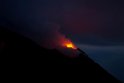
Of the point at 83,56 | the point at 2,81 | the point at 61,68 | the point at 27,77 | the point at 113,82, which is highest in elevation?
the point at 83,56

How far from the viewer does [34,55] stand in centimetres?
Result: 4581

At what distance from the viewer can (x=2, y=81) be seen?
3191 cm

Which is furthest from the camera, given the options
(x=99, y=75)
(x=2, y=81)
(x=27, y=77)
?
(x=99, y=75)

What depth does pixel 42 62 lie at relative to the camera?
44.6 meters

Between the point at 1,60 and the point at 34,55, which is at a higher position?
the point at 34,55

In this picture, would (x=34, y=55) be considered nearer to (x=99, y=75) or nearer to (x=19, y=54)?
(x=19, y=54)

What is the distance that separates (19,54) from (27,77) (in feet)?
24.8

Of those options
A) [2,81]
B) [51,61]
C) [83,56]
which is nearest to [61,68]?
[51,61]

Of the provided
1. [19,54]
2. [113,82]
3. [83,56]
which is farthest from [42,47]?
[113,82]

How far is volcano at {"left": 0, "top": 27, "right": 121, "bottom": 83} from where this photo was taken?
38600 mm

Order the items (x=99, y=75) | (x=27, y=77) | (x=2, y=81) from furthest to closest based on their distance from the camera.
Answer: (x=99, y=75) → (x=27, y=77) → (x=2, y=81)

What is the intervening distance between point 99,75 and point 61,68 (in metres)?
11.9

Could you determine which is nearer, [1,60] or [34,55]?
[1,60]

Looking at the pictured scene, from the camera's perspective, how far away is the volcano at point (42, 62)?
3860 centimetres
